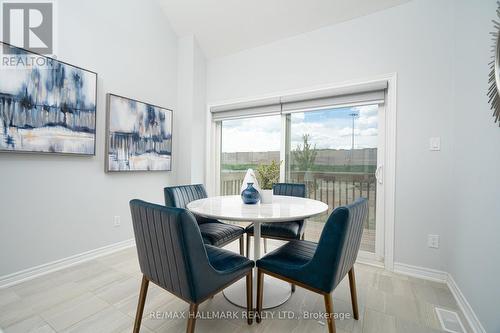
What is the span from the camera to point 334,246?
3.81 feet

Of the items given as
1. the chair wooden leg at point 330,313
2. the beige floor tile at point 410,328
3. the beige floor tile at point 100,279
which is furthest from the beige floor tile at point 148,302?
the beige floor tile at point 410,328

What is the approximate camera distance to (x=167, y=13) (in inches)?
123

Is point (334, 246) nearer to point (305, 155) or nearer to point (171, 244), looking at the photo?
point (171, 244)

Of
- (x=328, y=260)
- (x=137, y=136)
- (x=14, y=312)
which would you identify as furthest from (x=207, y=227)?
(x=137, y=136)

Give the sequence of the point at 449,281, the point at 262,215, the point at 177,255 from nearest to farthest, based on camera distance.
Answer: the point at 177,255, the point at 262,215, the point at 449,281

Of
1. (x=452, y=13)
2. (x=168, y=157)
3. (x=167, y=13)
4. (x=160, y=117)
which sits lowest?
(x=168, y=157)

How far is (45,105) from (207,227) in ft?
5.89

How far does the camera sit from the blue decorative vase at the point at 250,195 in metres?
1.79

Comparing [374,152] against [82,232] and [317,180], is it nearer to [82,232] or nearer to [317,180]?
[317,180]

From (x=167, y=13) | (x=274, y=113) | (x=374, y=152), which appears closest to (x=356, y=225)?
(x=374, y=152)

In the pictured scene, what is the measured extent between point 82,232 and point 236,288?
173cm

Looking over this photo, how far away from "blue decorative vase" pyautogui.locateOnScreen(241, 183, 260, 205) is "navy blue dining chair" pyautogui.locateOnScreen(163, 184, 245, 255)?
1.28 feet

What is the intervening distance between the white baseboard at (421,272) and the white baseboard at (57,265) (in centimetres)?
303

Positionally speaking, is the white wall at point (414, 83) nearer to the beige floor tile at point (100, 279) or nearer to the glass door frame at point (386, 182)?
the glass door frame at point (386, 182)
